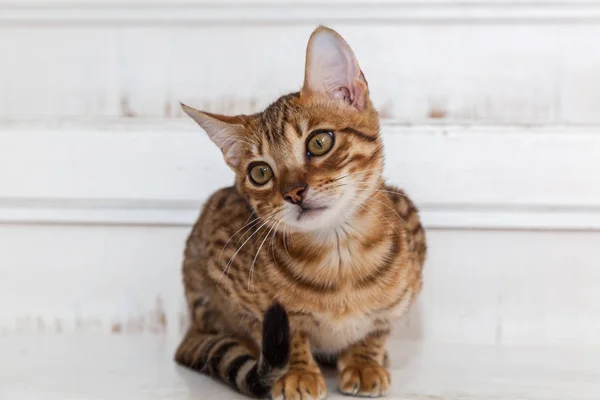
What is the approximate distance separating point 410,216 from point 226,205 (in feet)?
1.18

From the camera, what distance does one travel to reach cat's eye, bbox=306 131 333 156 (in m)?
1.00

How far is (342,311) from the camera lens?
40.9 inches

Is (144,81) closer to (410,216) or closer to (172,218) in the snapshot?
(172,218)

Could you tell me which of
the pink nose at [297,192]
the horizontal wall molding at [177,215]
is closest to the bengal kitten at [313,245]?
the pink nose at [297,192]

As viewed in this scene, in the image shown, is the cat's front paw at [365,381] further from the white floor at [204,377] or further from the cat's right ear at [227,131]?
the cat's right ear at [227,131]

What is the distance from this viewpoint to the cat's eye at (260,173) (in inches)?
40.8

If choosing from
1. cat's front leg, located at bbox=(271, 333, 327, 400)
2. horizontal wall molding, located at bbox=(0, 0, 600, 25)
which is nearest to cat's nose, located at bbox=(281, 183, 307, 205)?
cat's front leg, located at bbox=(271, 333, 327, 400)

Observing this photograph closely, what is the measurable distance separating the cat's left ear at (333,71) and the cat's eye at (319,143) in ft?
0.29

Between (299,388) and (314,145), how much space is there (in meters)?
0.37

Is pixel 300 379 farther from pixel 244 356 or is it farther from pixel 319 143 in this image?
pixel 319 143

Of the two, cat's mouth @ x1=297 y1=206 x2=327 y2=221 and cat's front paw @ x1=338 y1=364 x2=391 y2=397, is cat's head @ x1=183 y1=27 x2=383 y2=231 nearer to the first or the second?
cat's mouth @ x1=297 y1=206 x2=327 y2=221

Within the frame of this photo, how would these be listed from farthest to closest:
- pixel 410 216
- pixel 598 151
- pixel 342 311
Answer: pixel 598 151 < pixel 410 216 < pixel 342 311

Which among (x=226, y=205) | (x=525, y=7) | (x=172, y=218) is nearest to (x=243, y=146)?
(x=226, y=205)

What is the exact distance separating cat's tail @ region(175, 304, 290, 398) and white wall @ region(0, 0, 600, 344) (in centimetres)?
33
